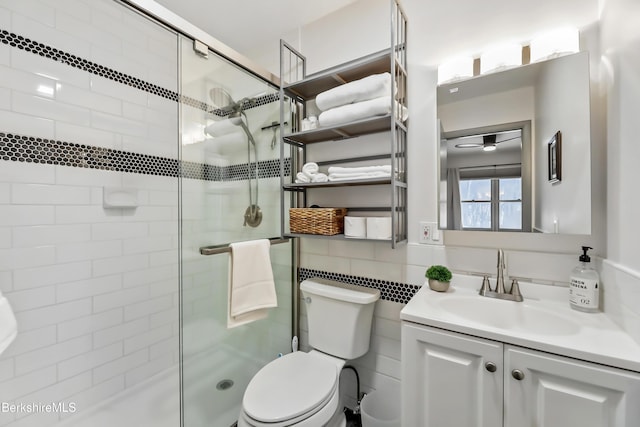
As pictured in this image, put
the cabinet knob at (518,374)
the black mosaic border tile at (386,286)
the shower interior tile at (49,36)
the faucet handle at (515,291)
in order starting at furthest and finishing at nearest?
1. the black mosaic border tile at (386,286)
2. the shower interior tile at (49,36)
3. the faucet handle at (515,291)
4. the cabinet knob at (518,374)

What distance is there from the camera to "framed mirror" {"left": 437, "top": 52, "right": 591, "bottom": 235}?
3.35 feet

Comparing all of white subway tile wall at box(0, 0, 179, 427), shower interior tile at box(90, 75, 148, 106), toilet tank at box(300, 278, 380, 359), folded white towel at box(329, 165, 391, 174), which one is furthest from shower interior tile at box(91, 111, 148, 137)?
toilet tank at box(300, 278, 380, 359)

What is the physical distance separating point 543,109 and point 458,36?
1.75 ft

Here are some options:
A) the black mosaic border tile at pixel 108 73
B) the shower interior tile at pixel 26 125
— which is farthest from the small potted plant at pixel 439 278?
the shower interior tile at pixel 26 125

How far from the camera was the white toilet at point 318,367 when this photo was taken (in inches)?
41.1

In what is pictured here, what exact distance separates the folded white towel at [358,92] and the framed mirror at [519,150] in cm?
28

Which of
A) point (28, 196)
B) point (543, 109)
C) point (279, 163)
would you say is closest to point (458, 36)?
point (543, 109)

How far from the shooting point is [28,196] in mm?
1250

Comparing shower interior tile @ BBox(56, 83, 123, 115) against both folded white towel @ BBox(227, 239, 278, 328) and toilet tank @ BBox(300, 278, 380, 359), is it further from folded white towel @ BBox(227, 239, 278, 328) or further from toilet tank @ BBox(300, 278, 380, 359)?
toilet tank @ BBox(300, 278, 380, 359)

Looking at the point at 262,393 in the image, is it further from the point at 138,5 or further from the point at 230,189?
the point at 138,5

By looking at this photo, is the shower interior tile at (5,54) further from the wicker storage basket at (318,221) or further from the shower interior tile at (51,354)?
the wicker storage basket at (318,221)

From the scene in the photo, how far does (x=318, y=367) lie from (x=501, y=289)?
929 mm

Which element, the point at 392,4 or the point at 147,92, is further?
the point at 147,92

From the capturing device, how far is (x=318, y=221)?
1.45m
